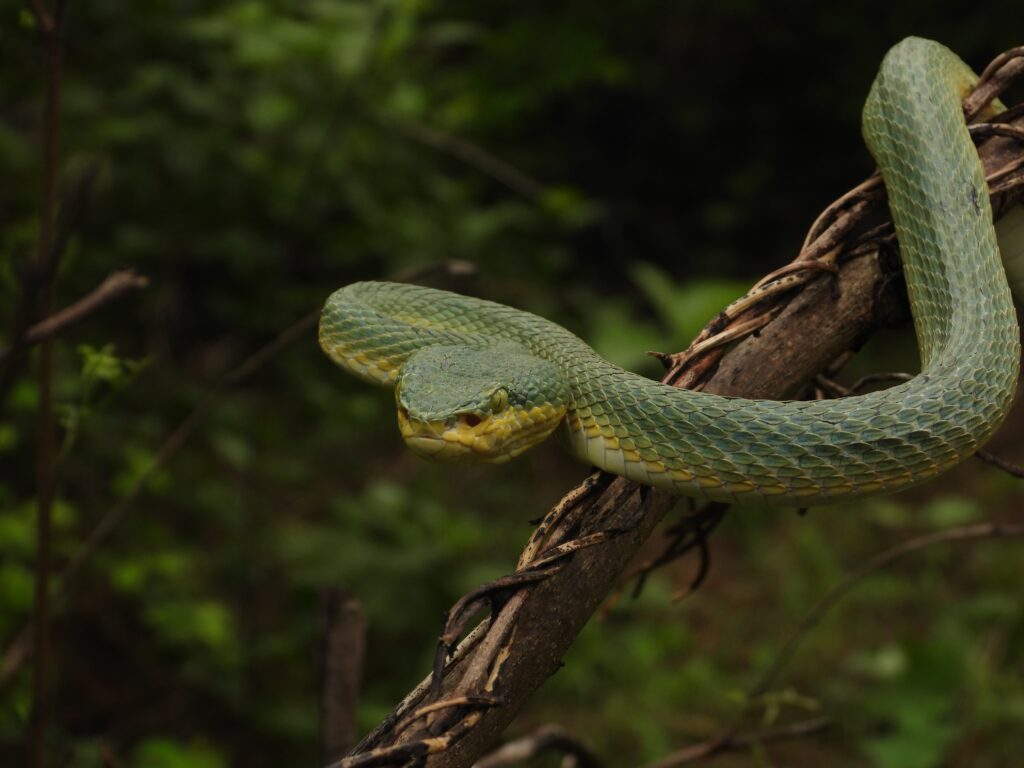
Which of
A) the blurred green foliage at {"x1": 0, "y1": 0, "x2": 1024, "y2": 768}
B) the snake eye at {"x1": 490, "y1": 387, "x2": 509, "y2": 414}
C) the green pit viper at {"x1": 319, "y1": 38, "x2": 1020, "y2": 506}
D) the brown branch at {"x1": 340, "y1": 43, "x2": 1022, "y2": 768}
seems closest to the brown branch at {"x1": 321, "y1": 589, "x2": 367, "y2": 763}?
the green pit viper at {"x1": 319, "y1": 38, "x2": 1020, "y2": 506}

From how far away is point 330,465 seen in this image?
255 inches

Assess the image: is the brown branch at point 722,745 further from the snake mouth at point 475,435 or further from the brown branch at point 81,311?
the brown branch at point 81,311

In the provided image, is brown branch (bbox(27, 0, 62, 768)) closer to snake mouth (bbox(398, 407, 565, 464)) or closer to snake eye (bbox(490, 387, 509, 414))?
snake mouth (bbox(398, 407, 565, 464))

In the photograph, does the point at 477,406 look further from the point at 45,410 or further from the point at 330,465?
the point at 330,465

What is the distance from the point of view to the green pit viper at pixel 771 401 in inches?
82.8

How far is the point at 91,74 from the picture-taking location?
5145 millimetres

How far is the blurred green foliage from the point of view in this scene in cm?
482

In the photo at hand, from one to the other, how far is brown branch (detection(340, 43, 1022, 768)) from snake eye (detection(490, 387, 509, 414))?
0.31m

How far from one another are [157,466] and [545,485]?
423cm

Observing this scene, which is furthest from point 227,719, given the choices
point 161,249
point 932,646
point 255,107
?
point 932,646

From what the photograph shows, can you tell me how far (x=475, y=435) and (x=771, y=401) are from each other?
613mm

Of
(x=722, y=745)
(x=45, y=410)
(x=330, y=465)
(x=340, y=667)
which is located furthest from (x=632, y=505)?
(x=330, y=465)

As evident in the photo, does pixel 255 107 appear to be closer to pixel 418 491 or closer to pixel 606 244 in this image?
pixel 418 491

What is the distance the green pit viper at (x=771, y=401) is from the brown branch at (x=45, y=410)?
0.70 m
